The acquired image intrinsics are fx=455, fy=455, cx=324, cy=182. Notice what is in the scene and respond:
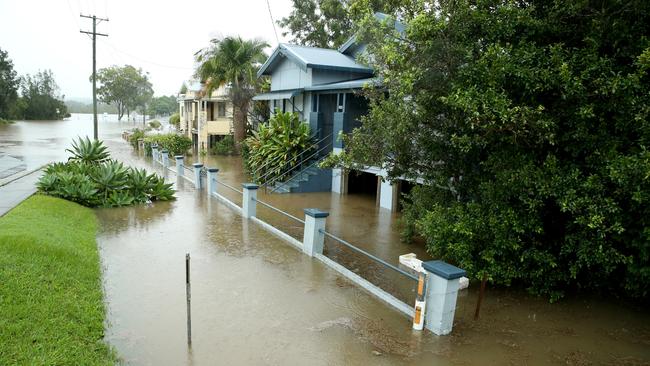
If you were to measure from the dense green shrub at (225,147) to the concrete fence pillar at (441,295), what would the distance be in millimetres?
28229

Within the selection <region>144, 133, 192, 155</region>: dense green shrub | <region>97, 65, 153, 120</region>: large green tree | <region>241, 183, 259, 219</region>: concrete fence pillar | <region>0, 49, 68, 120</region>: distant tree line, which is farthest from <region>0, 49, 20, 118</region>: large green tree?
<region>241, 183, 259, 219</region>: concrete fence pillar

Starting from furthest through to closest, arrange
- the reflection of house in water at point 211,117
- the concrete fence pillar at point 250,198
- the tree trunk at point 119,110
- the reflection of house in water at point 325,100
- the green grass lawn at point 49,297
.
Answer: the tree trunk at point 119,110 < the reflection of house in water at point 211,117 < the reflection of house in water at point 325,100 < the concrete fence pillar at point 250,198 < the green grass lawn at point 49,297

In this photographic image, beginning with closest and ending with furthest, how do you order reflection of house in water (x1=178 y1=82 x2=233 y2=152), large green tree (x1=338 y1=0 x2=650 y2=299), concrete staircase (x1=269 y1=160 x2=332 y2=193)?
1. large green tree (x1=338 y1=0 x2=650 y2=299)
2. concrete staircase (x1=269 y1=160 x2=332 y2=193)
3. reflection of house in water (x1=178 y1=82 x2=233 y2=152)

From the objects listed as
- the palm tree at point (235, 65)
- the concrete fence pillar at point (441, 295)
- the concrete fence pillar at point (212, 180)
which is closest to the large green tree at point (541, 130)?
the concrete fence pillar at point (441, 295)

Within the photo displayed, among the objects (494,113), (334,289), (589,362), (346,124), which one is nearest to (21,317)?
(334,289)

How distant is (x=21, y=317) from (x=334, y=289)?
4.36 metres

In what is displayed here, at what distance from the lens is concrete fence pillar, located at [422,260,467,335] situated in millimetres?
5879

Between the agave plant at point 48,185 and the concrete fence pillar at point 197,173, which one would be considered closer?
the agave plant at point 48,185

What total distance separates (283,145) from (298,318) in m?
12.9

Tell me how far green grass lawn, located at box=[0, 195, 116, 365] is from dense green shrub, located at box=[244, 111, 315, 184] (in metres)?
10.1

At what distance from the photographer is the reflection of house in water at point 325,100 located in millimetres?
18125

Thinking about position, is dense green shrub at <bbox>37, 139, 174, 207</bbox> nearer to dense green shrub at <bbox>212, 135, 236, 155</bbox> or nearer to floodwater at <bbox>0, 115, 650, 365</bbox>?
floodwater at <bbox>0, 115, 650, 365</bbox>

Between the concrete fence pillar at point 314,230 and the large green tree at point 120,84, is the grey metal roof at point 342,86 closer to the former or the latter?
the concrete fence pillar at point 314,230

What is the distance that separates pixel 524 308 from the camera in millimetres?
7438
